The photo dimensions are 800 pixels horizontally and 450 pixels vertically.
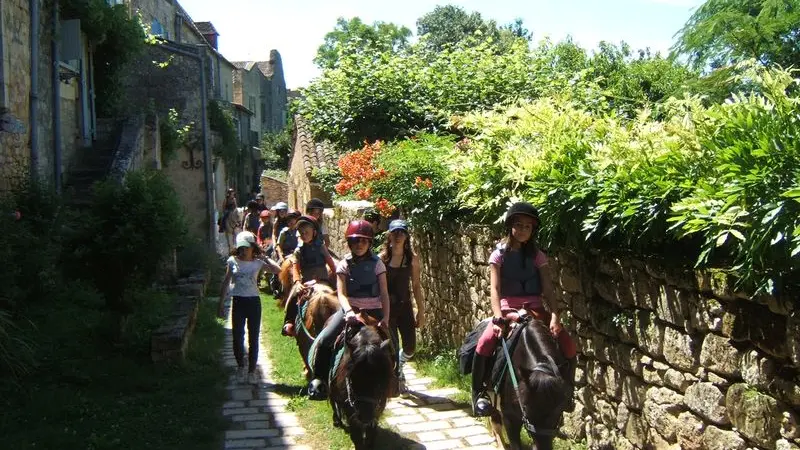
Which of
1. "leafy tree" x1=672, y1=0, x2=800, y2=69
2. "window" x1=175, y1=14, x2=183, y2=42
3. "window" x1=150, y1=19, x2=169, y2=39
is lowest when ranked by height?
"leafy tree" x1=672, y1=0, x2=800, y2=69

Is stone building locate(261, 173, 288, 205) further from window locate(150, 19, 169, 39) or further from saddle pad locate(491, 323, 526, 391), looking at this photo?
saddle pad locate(491, 323, 526, 391)

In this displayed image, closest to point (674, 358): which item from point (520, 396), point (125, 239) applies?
point (520, 396)

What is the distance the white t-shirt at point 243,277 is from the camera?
864 centimetres

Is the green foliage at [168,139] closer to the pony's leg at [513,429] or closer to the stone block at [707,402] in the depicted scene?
the pony's leg at [513,429]

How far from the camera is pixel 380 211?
34.5 feet

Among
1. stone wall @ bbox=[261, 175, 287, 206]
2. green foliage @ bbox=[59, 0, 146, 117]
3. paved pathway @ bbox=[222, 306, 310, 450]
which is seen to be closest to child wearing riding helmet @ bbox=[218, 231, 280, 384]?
paved pathway @ bbox=[222, 306, 310, 450]

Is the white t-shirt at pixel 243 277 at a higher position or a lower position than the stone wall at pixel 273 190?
lower

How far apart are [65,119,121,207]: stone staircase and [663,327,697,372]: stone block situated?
10.4 m

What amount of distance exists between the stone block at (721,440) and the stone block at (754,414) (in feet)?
0.24

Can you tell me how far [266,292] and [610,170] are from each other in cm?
1167

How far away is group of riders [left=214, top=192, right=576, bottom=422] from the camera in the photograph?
231 inches

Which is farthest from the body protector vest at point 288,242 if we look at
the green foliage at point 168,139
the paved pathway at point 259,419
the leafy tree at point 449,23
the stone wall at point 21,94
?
the leafy tree at point 449,23

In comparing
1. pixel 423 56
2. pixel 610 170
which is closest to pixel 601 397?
pixel 610 170

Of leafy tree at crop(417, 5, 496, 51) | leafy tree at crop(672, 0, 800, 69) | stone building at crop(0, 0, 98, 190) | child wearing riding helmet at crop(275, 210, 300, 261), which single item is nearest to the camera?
stone building at crop(0, 0, 98, 190)
